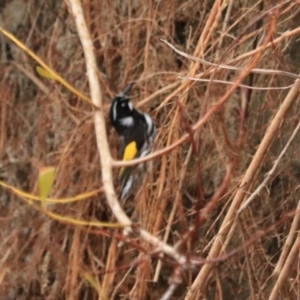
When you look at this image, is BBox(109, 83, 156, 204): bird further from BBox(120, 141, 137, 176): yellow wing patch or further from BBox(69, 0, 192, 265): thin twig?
BBox(69, 0, 192, 265): thin twig

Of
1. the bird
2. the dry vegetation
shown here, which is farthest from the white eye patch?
the dry vegetation

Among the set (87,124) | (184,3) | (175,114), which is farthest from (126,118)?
(184,3)

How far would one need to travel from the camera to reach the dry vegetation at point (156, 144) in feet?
6.50

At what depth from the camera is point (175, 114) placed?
187 centimetres

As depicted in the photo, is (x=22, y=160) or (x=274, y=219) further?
(x=22, y=160)

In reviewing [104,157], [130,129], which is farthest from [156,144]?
[104,157]

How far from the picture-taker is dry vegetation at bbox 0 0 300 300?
198 centimetres

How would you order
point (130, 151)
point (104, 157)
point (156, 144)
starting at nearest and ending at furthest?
point (104, 157) → point (130, 151) → point (156, 144)

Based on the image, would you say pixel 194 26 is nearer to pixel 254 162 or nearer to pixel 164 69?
pixel 164 69

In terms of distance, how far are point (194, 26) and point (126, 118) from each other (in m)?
0.77

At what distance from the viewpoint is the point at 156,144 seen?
190 centimetres

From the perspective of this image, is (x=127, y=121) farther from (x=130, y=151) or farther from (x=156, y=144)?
(x=156, y=144)

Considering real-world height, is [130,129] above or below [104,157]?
below

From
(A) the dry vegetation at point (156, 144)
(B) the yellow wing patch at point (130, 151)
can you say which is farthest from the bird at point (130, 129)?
(A) the dry vegetation at point (156, 144)
